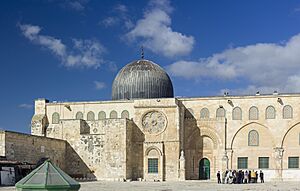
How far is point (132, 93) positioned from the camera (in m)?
45.2

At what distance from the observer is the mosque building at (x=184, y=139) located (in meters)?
40.3

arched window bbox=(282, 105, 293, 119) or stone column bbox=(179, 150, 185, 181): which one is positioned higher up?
arched window bbox=(282, 105, 293, 119)

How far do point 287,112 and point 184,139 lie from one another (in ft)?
28.7

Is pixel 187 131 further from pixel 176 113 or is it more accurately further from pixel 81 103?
pixel 81 103

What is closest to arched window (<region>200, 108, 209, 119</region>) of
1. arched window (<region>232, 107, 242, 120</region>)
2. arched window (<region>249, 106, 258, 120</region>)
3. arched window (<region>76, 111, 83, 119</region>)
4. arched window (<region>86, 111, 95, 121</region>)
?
arched window (<region>232, 107, 242, 120</region>)

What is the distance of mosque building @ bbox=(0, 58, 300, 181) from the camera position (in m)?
40.3

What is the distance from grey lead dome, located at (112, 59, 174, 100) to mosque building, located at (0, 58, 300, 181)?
72.0 inches

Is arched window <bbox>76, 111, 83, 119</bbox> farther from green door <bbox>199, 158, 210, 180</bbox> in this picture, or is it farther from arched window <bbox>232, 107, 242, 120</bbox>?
arched window <bbox>232, 107, 242, 120</bbox>

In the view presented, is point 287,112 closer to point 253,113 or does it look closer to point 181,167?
point 253,113

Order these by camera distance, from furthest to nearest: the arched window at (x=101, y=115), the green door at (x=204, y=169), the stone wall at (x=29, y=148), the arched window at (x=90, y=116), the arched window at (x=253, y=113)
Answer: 1. the arched window at (x=90, y=116)
2. the arched window at (x=101, y=115)
3. the green door at (x=204, y=169)
4. the arched window at (x=253, y=113)
5. the stone wall at (x=29, y=148)

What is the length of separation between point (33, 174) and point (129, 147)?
37.2 meters

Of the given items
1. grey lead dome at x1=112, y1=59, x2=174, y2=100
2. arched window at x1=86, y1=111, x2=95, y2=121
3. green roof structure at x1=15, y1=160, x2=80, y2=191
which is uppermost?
grey lead dome at x1=112, y1=59, x2=174, y2=100

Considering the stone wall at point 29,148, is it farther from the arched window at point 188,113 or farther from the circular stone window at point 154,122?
the arched window at point 188,113

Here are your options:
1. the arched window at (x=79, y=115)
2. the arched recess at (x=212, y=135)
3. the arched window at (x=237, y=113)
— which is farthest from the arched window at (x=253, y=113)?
the arched window at (x=79, y=115)
